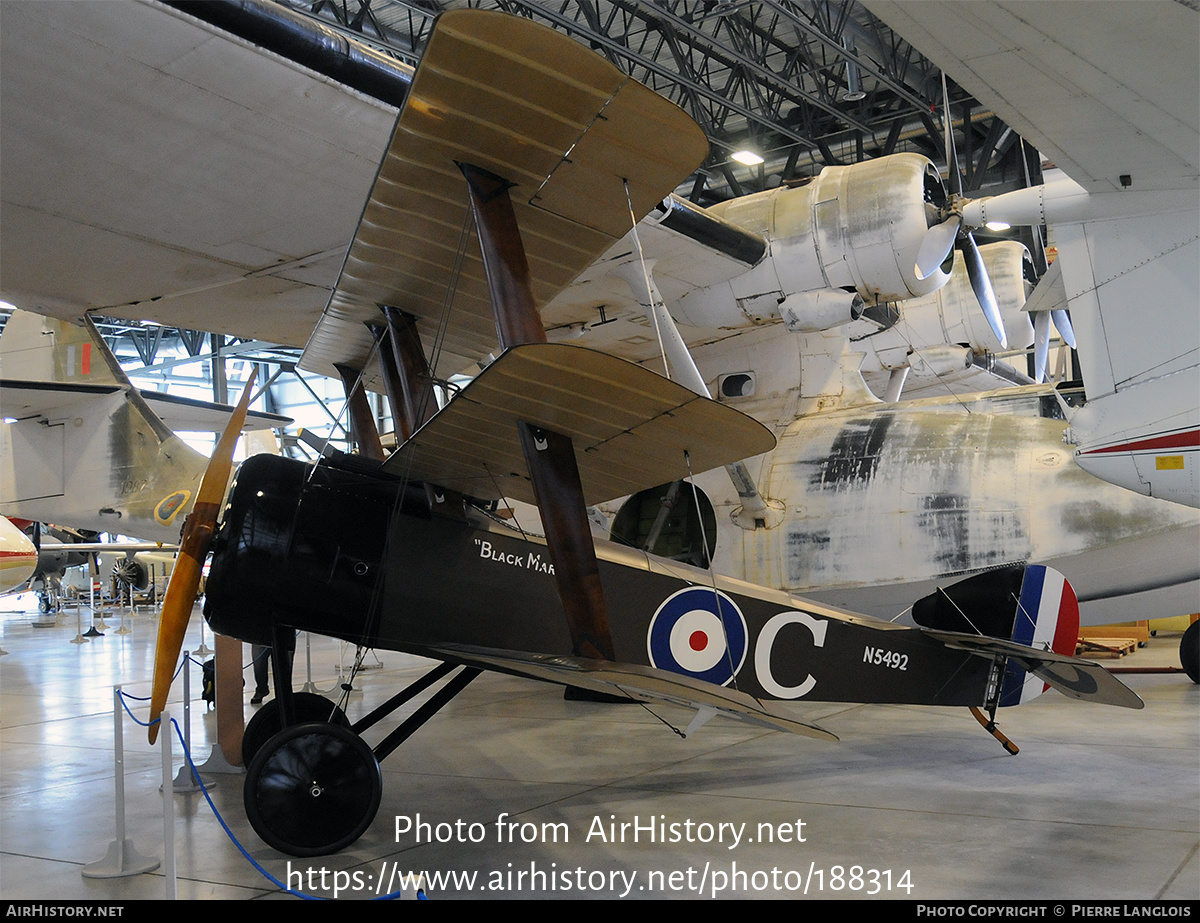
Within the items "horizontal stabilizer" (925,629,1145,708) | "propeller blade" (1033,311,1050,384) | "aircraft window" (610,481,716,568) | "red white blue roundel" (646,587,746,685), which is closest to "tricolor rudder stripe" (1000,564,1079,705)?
"horizontal stabilizer" (925,629,1145,708)

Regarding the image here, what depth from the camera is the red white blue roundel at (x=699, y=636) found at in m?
4.99

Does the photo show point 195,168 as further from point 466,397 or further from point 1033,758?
point 1033,758

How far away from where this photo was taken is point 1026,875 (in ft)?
11.4

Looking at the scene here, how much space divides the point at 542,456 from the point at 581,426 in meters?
0.22

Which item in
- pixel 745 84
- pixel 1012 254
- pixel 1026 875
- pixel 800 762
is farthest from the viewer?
pixel 745 84

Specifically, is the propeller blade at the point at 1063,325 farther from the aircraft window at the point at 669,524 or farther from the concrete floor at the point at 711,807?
the aircraft window at the point at 669,524

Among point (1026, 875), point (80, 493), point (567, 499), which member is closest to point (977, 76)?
point (567, 499)

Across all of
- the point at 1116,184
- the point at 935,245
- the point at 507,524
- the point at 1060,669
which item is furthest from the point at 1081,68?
the point at 507,524

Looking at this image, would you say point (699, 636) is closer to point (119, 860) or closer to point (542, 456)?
point (542, 456)

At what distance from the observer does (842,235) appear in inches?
268

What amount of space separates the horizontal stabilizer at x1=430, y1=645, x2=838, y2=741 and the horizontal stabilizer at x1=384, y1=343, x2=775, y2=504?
972 millimetres

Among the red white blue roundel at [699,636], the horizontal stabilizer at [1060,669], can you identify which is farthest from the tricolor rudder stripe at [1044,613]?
the red white blue roundel at [699,636]

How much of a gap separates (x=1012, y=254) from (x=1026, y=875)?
353 inches

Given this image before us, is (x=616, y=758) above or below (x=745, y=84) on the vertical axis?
below
